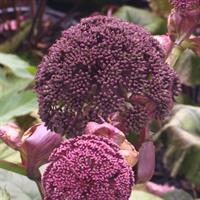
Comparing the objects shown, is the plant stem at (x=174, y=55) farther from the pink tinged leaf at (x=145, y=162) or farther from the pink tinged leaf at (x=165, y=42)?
the pink tinged leaf at (x=145, y=162)

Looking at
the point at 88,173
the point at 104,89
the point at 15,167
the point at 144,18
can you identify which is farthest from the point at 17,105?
the point at 144,18

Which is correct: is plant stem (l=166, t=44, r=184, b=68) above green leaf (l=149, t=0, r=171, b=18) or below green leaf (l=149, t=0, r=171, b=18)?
above

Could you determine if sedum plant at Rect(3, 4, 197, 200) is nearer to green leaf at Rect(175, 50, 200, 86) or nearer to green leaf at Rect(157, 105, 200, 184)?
green leaf at Rect(157, 105, 200, 184)

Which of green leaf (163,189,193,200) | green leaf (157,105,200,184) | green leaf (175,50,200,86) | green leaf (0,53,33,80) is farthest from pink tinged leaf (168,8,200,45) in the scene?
green leaf (175,50,200,86)

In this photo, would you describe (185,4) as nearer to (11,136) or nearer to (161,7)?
(11,136)

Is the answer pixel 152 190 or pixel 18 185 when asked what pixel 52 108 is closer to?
pixel 18 185

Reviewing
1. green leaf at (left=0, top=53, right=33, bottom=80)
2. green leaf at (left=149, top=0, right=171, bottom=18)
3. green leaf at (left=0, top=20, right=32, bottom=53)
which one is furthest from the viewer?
green leaf at (left=0, top=20, right=32, bottom=53)

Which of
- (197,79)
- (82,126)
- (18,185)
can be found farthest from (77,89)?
(197,79)
